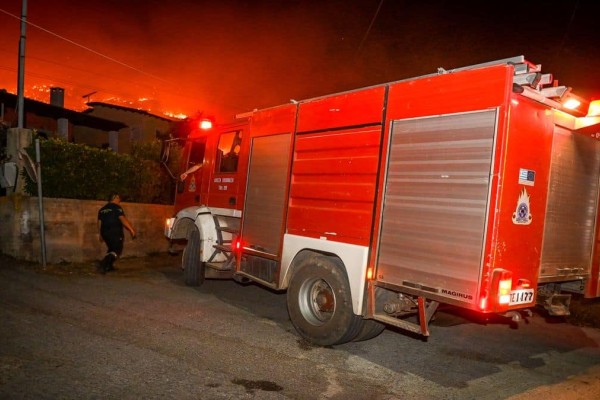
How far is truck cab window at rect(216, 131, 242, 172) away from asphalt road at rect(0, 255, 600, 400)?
2139 millimetres

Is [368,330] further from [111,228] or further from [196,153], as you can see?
[111,228]

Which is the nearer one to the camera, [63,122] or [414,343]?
[414,343]

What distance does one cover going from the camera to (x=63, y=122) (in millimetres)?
25203

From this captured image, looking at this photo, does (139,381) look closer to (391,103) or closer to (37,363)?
(37,363)

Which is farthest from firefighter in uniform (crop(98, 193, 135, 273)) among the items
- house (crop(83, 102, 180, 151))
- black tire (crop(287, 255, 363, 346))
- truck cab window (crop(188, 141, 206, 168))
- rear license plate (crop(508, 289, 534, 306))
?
house (crop(83, 102, 180, 151))

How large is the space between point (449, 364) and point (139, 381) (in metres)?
3.17

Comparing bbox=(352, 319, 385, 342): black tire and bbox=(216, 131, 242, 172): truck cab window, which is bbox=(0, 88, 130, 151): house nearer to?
bbox=(216, 131, 242, 172): truck cab window

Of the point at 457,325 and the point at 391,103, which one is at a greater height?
the point at 391,103

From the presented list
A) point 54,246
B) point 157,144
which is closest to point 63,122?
point 157,144

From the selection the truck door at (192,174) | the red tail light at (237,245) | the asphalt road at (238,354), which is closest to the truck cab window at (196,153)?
the truck door at (192,174)

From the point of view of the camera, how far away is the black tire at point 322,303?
4.94 meters

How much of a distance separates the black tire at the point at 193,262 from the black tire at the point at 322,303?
2.78 metres

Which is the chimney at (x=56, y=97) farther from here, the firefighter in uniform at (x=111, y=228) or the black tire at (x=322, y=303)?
the black tire at (x=322, y=303)

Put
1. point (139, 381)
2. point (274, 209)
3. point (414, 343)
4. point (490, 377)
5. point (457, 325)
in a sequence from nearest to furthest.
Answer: point (139, 381) → point (490, 377) → point (414, 343) → point (274, 209) → point (457, 325)
